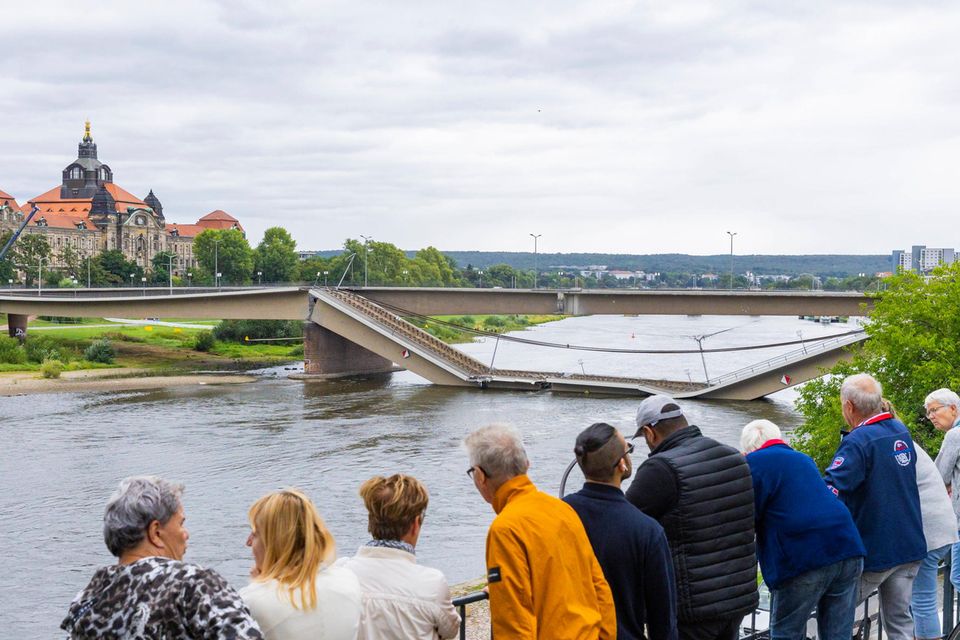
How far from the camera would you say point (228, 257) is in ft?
374

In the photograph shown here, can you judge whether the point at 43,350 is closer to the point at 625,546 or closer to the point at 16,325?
the point at 16,325

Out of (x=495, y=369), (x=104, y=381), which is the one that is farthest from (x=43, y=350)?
(x=495, y=369)

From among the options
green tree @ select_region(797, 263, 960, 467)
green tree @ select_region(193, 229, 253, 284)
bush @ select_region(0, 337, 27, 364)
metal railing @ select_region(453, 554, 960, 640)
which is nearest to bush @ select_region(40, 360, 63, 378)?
bush @ select_region(0, 337, 27, 364)

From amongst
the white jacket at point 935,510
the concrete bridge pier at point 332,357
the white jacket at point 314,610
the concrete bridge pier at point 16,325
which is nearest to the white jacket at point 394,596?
the white jacket at point 314,610

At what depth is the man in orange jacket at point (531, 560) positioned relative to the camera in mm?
4156

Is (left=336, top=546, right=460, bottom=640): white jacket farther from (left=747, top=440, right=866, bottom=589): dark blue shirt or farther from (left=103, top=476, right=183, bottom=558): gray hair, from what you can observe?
(left=747, top=440, right=866, bottom=589): dark blue shirt

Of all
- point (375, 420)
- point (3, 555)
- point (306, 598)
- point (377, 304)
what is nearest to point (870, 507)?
point (306, 598)

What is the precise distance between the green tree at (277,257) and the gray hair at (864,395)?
336 ft

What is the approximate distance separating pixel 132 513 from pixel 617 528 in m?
2.00

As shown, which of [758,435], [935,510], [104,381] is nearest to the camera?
[758,435]

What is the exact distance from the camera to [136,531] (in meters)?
3.71

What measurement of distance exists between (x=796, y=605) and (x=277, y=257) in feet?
366

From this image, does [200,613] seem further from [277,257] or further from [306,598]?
[277,257]

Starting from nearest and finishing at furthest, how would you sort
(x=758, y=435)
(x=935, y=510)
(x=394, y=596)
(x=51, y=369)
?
(x=394, y=596)
(x=758, y=435)
(x=935, y=510)
(x=51, y=369)
